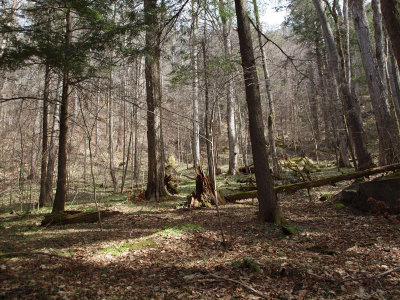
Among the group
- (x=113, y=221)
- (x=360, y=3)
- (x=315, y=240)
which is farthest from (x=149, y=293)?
(x=360, y=3)

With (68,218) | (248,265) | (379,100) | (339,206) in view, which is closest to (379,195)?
(339,206)

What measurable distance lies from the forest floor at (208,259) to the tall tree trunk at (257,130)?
0.44m

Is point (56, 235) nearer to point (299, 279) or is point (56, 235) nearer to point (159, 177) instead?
point (159, 177)

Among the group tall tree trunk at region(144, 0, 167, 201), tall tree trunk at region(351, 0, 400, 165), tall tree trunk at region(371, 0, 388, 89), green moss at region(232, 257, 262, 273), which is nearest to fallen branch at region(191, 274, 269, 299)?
green moss at region(232, 257, 262, 273)

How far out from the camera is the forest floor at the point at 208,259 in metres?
3.06

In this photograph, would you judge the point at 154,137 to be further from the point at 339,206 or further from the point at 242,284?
the point at 242,284

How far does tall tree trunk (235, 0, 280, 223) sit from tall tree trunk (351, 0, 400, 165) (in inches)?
218

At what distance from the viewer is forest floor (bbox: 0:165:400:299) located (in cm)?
306

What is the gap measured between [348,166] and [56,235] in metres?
15.2

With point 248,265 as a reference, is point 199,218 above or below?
above

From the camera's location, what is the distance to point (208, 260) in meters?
4.14

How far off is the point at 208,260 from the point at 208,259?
5 centimetres

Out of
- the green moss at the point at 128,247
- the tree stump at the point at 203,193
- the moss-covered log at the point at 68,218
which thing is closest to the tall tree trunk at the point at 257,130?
the green moss at the point at 128,247

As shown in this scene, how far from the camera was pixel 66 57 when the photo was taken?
6.28 metres
